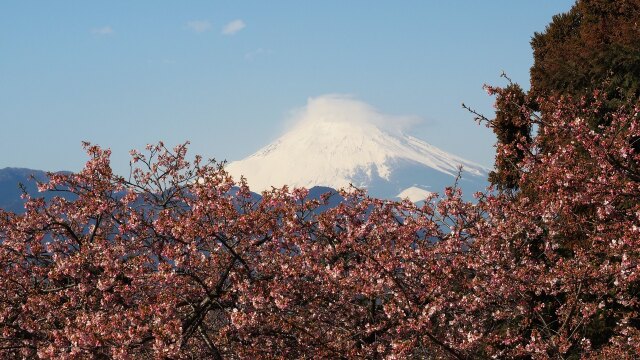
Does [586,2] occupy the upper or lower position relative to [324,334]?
upper

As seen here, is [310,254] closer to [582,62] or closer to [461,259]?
[461,259]

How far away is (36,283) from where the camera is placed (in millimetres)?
12102

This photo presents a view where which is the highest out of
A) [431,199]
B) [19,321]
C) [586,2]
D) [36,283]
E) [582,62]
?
[586,2]

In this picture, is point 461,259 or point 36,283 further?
point 36,283

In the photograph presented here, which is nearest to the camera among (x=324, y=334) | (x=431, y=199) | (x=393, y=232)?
(x=324, y=334)

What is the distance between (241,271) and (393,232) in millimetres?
3503

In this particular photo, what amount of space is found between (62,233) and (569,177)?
8.61 metres

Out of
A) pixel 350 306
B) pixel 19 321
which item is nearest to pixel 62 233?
pixel 19 321

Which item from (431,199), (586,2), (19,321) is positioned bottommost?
(19,321)

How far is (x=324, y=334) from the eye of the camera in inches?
442

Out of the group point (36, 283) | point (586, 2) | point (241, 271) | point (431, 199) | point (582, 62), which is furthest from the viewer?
point (586, 2)

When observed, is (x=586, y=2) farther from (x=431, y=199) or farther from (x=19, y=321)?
(x=19, y=321)

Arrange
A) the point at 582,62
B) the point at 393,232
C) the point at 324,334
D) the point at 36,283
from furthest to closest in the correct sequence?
the point at 582,62 → the point at 393,232 → the point at 36,283 → the point at 324,334

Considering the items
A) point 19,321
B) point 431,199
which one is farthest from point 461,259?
point 19,321
